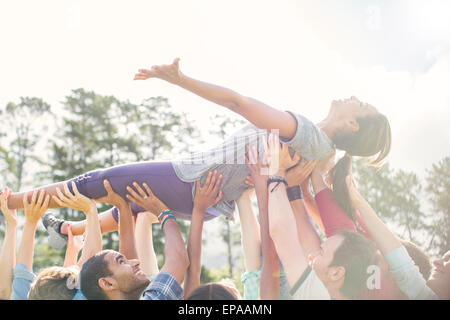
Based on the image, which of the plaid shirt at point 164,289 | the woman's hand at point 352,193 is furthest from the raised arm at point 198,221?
the woman's hand at point 352,193

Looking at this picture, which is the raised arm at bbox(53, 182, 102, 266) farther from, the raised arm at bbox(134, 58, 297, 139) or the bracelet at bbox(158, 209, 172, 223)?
the raised arm at bbox(134, 58, 297, 139)

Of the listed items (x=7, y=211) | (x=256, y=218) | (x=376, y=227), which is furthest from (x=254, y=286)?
(x=7, y=211)

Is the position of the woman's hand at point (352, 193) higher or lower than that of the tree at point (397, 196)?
lower

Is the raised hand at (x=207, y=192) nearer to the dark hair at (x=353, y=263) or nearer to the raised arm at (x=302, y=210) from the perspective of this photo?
the raised arm at (x=302, y=210)

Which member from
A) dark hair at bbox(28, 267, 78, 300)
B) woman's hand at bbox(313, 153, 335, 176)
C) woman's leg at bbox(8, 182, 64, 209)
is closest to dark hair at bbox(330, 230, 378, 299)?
woman's hand at bbox(313, 153, 335, 176)

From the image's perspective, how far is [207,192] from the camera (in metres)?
2.42

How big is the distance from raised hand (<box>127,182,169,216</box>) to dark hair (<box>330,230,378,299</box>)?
1166 millimetres

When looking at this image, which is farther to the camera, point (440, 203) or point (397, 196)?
point (397, 196)

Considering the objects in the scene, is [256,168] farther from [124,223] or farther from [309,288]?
[124,223]

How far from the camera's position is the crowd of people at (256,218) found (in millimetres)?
2047

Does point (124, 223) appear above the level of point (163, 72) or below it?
below

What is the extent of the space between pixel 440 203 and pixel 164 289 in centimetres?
318

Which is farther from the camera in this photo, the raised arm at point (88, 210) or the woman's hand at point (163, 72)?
the raised arm at point (88, 210)

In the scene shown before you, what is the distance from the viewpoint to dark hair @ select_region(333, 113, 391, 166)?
2.56 meters
